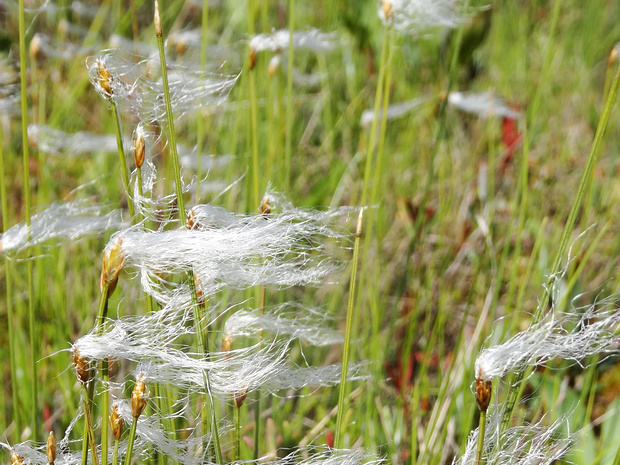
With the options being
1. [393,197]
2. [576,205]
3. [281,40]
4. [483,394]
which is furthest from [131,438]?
[393,197]

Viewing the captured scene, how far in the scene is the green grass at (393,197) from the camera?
883mm

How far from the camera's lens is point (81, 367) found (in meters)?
0.47

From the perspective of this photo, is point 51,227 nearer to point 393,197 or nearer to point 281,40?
point 281,40

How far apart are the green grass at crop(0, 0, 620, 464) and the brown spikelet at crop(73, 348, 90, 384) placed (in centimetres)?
27

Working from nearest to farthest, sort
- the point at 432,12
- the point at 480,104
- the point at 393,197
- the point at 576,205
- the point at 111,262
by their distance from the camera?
the point at 111,262, the point at 576,205, the point at 432,12, the point at 393,197, the point at 480,104

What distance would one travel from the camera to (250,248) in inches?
20.7

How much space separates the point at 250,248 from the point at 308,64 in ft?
5.21

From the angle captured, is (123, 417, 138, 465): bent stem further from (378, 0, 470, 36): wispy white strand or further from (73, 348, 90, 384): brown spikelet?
(378, 0, 470, 36): wispy white strand

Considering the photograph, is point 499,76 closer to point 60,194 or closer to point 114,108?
point 60,194

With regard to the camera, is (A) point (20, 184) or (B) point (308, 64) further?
(B) point (308, 64)

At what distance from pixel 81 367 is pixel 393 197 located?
1.18m

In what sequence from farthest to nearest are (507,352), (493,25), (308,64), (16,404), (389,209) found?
(493,25)
(308,64)
(389,209)
(16,404)
(507,352)

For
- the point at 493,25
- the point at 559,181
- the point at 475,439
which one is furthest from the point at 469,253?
the point at 493,25

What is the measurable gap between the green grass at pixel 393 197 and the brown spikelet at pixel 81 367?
0.27 meters
